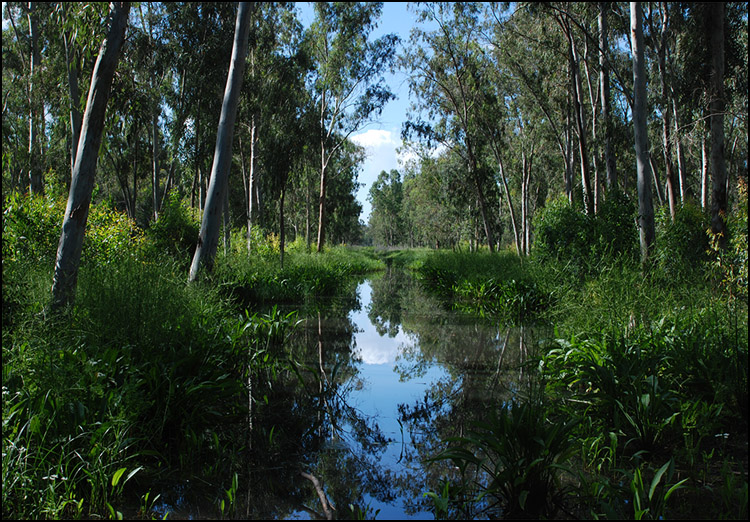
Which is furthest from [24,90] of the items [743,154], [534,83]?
[743,154]

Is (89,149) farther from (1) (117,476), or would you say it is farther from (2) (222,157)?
(2) (222,157)

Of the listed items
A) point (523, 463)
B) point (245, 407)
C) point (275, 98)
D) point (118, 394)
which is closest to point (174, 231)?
point (275, 98)

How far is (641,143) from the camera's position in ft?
32.2

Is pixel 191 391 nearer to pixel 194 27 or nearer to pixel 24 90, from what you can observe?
pixel 194 27

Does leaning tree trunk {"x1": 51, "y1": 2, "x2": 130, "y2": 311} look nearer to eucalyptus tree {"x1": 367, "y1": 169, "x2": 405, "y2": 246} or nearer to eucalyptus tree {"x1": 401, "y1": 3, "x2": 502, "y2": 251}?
eucalyptus tree {"x1": 401, "y1": 3, "x2": 502, "y2": 251}

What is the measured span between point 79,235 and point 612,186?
39.7 ft

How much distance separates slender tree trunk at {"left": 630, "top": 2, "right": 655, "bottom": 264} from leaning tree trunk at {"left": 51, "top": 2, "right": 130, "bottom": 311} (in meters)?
8.96

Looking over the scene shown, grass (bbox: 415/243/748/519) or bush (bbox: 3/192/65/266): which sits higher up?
bush (bbox: 3/192/65/266)

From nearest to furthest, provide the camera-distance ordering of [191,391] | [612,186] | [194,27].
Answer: [191,391]
[612,186]
[194,27]

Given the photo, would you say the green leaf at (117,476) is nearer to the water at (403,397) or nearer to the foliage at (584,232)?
the water at (403,397)

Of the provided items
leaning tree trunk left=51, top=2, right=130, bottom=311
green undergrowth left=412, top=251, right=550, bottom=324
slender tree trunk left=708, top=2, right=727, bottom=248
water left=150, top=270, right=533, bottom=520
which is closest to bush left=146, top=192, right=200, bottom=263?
water left=150, top=270, right=533, bottom=520

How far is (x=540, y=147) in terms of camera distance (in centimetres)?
3111

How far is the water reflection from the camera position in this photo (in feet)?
10.7

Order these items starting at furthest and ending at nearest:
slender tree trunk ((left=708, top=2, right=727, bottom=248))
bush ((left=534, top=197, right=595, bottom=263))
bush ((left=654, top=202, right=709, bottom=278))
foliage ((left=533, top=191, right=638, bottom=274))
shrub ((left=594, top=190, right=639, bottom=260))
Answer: bush ((left=534, top=197, right=595, bottom=263)) → shrub ((left=594, top=190, right=639, bottom=260)) → foliage ((left=533, top=191, right=638, bottom=274)) → bush ((left=654, top=202, right=709, bottom=278)) → slender tree trunk ((left=708, top=2, right=727, bottom=248))
